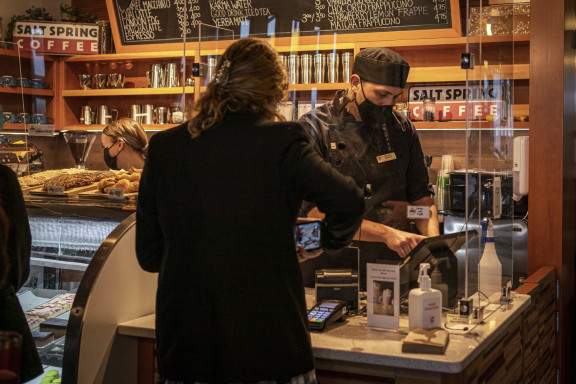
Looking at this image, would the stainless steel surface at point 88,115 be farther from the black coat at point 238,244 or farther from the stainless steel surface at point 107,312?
the black coat at point 238,244

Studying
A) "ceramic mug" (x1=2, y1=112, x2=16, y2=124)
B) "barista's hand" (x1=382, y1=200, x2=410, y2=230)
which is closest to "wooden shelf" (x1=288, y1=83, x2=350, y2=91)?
"barista's hand" (x1=382, y1=200, x2=410, y2=230)

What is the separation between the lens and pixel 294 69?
2.39 m

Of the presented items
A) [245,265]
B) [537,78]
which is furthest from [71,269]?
[537,78]

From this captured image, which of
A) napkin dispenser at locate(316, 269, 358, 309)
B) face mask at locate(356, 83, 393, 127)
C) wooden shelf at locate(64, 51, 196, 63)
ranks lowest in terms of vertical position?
napkin dispenser at locate(316, 269, 358, 309)

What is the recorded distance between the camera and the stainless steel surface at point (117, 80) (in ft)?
20.5

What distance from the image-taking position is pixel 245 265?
Result: 157cm

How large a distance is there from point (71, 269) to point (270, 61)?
4.41ft

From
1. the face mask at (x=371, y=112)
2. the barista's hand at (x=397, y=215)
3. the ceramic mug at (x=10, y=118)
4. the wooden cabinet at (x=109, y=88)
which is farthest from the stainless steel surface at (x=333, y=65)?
the wooden cabinet at (x=109, y=88)

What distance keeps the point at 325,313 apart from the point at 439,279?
390 mm

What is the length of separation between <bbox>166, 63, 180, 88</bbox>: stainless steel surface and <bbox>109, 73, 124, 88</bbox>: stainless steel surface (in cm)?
Result: 51

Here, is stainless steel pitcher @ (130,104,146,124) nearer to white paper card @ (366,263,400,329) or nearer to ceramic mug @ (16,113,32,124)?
ceramic mug @ (16,113,32,124)

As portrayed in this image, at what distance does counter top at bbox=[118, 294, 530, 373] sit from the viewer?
1.80m

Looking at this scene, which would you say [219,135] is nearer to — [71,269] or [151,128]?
[71,269]

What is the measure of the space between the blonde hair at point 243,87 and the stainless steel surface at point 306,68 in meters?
0.65
